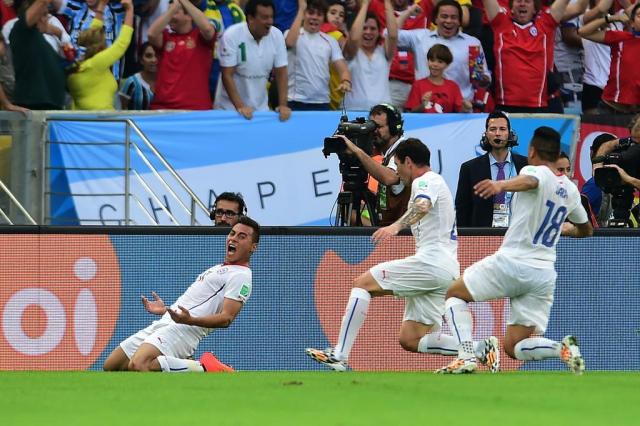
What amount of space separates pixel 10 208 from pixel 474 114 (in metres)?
5.12

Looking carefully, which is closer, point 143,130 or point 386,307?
point 386,307

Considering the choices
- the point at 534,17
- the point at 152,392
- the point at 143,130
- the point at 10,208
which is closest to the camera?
the point at 152,392

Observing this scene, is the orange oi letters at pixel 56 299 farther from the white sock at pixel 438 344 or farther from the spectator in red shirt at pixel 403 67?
the spectator in red shirt at pixel 403 67

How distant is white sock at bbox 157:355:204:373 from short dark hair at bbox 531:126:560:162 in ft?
11.2

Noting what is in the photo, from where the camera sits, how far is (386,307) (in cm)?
1402

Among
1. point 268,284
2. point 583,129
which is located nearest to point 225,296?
point 268,284

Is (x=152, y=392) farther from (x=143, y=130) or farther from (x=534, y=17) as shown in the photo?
(x=534, y=17)

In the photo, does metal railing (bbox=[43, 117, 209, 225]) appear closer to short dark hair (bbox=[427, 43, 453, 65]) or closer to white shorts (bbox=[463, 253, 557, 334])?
A: short dark hair (bbox=[427, 43, 453, 65])

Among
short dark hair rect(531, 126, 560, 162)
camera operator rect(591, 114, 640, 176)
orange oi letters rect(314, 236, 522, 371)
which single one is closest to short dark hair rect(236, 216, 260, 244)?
orange oi letters rect(314, 236, 522, 371)

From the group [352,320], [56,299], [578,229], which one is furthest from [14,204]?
[578,229]

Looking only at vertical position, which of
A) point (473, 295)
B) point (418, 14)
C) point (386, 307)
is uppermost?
point (418, 14)

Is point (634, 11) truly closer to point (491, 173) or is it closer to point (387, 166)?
point (491, 173)

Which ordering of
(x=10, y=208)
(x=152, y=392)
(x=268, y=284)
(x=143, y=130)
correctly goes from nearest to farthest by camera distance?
(x=152, y=392), (x=268, y=284), (x=10, y=208), (x=143, y=130)

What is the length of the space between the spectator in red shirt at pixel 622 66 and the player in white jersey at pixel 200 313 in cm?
638
